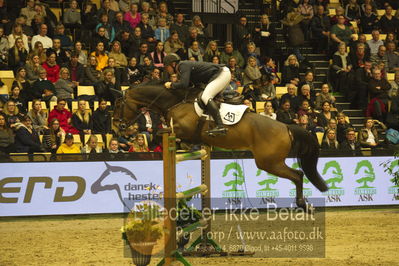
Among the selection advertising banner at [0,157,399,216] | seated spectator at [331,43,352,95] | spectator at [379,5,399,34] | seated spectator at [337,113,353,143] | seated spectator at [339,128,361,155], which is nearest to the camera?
advertising banner at [0,157,399,216]

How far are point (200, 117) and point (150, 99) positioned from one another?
2.66 ft

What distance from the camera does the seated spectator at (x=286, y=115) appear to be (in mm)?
16219

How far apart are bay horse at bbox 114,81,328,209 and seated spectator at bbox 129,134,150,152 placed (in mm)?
4408

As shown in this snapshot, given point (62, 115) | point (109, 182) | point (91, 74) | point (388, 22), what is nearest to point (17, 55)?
point (91, 74)

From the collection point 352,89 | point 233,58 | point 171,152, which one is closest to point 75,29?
point 233,58

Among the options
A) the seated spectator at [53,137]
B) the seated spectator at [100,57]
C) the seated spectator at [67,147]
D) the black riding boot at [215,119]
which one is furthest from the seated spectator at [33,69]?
the black riding boot at [215,119]

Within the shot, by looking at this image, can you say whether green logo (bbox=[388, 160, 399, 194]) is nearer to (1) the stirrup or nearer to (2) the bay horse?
(2) the bay horse

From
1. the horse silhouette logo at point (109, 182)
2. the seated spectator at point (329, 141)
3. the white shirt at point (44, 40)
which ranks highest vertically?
the white shirt at point (44, 40)

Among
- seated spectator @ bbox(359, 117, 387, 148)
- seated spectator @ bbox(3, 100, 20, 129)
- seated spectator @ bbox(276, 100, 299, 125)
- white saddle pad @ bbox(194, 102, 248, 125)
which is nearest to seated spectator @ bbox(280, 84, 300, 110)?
seated spectator @ bbox(276, 100, 299, 125)

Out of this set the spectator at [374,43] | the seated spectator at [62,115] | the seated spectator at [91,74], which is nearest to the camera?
the seated spectator at [62,115]

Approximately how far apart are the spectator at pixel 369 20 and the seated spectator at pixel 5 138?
11.9m

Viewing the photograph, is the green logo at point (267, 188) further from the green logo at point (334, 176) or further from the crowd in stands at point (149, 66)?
the crowd in stands at point (149, 66)

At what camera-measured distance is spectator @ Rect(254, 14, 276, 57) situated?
19781mm

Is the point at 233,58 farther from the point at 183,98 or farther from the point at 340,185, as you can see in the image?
the point at 183,98
